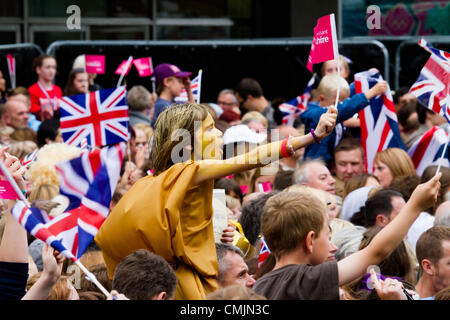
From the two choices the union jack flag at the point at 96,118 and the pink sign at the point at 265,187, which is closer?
the pink sign at the point at 265,187

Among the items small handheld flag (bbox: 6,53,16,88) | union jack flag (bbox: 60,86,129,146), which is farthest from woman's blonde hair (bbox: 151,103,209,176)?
small handheld flag (bbox: 6,53,16,88)

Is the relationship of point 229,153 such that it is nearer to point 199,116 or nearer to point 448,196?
point 448,196

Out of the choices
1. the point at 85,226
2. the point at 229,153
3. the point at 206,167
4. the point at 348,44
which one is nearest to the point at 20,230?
the point at 85,226

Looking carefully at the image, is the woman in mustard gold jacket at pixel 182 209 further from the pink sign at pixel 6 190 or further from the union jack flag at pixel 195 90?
the union jack flag at pixel 195 90

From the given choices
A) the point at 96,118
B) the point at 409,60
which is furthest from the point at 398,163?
the point at 409,60

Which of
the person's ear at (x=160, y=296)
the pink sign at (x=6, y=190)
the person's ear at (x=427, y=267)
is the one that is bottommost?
the person's ear at (x=427, y=267)

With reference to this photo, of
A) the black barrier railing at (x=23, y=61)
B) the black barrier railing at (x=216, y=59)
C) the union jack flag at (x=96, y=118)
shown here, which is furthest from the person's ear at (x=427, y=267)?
the black barrier railing at (x=23, y=61)

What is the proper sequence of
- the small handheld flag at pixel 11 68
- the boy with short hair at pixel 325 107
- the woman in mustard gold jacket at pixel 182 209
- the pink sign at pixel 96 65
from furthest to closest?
the small handheld flag at pixel 11 68 → the pink sign at pixel 96 65 → the boy with short hair at pixel 325 107 → the woman in mustard gold jacket at pixel 182 209

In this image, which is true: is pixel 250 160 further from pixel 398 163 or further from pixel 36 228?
pixel 398 163

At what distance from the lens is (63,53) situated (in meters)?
13.0

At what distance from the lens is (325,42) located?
560 centimetres

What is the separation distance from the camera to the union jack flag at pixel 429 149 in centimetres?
805

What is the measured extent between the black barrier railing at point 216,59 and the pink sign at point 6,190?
8.72 metres

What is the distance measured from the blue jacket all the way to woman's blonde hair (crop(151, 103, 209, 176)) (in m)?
2.59
